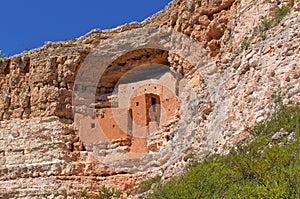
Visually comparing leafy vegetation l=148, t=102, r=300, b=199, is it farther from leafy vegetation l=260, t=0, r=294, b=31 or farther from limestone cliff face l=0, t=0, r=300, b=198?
leafy vegetation l=260, t=0, r=294, b=31

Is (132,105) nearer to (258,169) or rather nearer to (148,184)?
(148,184)

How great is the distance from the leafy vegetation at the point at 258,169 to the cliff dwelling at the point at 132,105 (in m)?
11.0

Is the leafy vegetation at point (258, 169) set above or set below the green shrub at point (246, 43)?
below

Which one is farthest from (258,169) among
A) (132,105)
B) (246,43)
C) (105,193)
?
(132,105)

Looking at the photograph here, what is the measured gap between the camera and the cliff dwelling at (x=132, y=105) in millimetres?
26359

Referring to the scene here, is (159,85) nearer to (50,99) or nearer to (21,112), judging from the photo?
(50,99)

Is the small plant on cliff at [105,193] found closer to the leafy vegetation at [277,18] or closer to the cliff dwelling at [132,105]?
the cliff dwelling at [132,105]

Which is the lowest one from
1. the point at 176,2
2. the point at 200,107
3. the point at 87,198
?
the point at 87,198

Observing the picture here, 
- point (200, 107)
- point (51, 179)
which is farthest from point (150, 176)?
point (51, 179)

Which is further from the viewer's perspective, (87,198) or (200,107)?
(87,198)

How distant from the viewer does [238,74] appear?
16906 mm

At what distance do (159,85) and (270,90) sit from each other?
13039 millimetres

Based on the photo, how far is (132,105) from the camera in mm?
27688

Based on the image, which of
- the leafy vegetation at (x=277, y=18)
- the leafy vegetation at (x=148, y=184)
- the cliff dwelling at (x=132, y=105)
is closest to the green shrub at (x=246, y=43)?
the leafy vegetation at (x=277, y=18)
